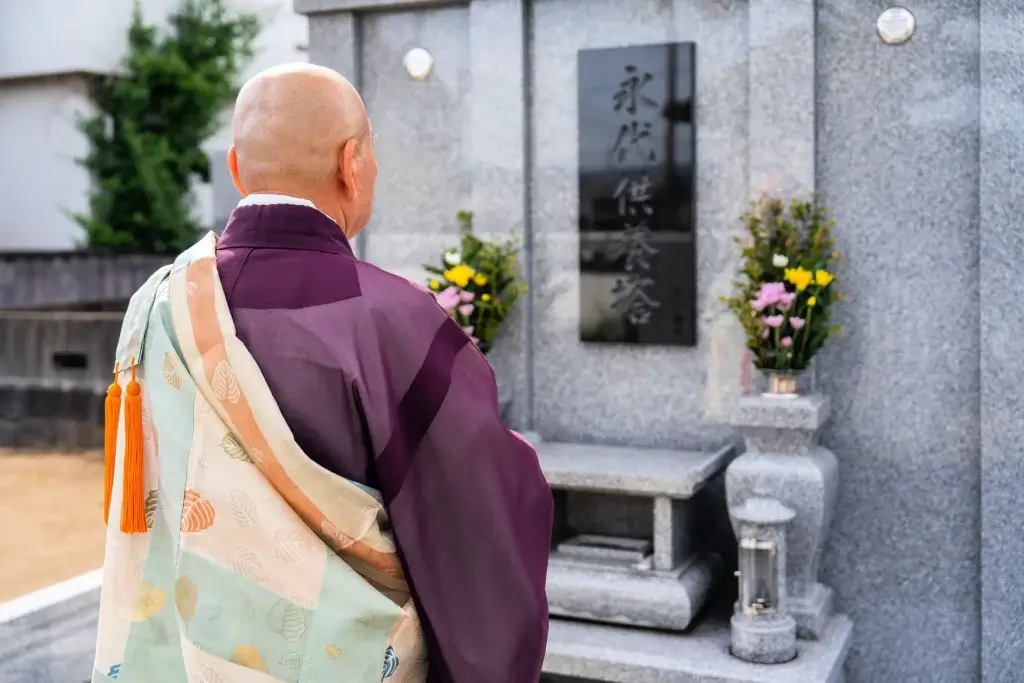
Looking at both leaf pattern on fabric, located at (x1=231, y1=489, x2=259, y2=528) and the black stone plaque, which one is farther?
Result: the black stone plaque

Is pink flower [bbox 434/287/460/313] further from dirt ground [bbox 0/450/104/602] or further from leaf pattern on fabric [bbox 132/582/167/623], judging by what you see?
dirt ground [bbox 0/450/104/602]

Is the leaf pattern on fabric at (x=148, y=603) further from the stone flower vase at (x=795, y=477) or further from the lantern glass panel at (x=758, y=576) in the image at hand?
the stone flower vase at (x=795, y=477)

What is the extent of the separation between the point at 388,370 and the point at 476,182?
3.27 m

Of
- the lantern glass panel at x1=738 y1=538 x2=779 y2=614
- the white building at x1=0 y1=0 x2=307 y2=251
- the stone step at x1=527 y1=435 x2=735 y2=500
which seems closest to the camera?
the lantern glass panel at x1=738 y1=538 x2=779 y2=614

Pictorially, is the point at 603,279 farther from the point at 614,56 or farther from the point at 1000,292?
the point at 1000,292

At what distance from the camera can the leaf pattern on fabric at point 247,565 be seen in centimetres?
164

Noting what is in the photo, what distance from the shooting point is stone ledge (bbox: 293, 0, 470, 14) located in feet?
16.3

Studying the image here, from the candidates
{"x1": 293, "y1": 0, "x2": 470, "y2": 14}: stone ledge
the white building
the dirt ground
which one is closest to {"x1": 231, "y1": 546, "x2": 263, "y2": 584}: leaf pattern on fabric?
{"x1": 293, "y1": 0, "x2": 470, "y2": 14}: stone ledge

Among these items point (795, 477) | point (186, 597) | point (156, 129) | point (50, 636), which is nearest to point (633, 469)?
point (795, 477)

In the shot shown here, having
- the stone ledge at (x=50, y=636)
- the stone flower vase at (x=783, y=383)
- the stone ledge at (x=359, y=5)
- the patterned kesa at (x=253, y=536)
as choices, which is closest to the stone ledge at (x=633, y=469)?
the stone flower vase at (x=783, y=383)

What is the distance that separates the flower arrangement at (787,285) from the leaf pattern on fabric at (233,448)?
2.74 metres

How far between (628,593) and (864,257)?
161 centimetres

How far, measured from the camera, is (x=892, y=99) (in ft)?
13.8

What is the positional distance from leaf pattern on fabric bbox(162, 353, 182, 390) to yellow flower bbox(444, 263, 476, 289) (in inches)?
115
